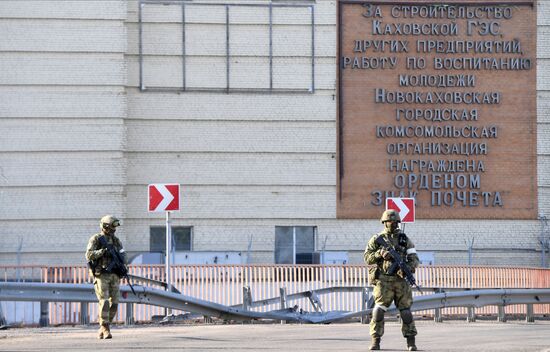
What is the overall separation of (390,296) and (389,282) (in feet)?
0.58

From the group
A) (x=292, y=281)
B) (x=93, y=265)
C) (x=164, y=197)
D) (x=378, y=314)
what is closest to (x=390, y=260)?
(x=378, y=314)

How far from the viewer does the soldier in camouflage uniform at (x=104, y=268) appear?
19.6m

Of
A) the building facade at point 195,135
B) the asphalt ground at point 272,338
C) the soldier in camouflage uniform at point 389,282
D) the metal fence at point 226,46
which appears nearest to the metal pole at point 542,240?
the building facade at point 195,135

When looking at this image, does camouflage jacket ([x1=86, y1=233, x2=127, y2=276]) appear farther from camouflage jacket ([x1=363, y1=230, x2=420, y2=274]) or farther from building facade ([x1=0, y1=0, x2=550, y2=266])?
building facade ([x1=0, y1=0, x2=550, y2=266])

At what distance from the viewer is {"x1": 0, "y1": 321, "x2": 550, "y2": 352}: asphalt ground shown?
59.6ft

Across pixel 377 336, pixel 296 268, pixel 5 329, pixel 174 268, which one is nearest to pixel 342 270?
pixel 296 268

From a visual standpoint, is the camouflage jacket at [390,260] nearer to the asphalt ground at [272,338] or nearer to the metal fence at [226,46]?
the asphalt ground at [272,338]

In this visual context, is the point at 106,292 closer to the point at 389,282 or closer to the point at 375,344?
the point at 375,344

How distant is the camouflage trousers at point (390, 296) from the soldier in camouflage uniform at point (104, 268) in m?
4.15

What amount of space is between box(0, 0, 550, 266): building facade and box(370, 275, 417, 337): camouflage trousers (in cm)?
2495

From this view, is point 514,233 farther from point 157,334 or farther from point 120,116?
point 157,334

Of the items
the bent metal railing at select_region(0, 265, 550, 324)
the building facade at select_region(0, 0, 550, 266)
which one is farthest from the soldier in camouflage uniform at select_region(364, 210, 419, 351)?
the building facade at select_region(0, 0, 550, 266)

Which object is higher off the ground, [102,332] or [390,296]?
[390,296]

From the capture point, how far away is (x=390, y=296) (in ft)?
57.3
